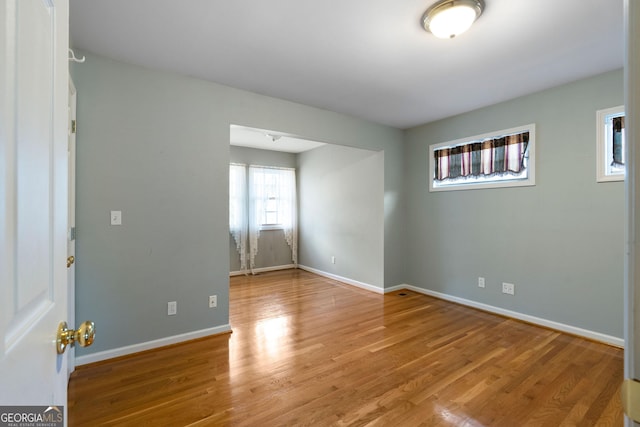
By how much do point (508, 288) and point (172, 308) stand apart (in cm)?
366

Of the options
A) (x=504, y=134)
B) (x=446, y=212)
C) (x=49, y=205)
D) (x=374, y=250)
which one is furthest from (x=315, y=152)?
(x=49, y=205)

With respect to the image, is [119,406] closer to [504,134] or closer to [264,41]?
[264,41]

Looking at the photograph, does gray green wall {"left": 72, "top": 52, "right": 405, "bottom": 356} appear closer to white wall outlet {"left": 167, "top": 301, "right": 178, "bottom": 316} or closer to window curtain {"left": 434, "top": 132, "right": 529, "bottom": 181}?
white wall outlet {"left": 167, "top": 301, "right": 178, "bottom": 316}

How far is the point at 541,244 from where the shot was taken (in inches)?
123

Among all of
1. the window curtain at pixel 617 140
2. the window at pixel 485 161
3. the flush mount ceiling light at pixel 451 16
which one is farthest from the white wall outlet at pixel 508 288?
the flush mount ceiling light at pixel 451 16

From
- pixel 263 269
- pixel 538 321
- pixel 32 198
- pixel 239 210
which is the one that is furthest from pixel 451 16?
pixel 263 269

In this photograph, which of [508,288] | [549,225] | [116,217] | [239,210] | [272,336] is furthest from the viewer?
[239,210]

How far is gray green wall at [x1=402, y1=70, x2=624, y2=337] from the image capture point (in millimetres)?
2721

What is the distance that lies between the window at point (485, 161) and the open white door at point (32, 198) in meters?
3.88

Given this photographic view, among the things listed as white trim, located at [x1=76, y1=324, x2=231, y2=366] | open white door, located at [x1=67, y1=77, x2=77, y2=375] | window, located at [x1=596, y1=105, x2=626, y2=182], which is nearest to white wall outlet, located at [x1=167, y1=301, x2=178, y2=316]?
white trim, located at [x1=76, y1=324, x2=231, y2=366]

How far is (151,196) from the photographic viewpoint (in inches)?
103

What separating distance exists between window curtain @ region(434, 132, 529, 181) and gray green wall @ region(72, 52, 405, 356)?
247 centimetres

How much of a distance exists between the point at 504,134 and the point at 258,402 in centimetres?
374

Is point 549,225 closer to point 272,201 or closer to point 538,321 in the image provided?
point 538,321
